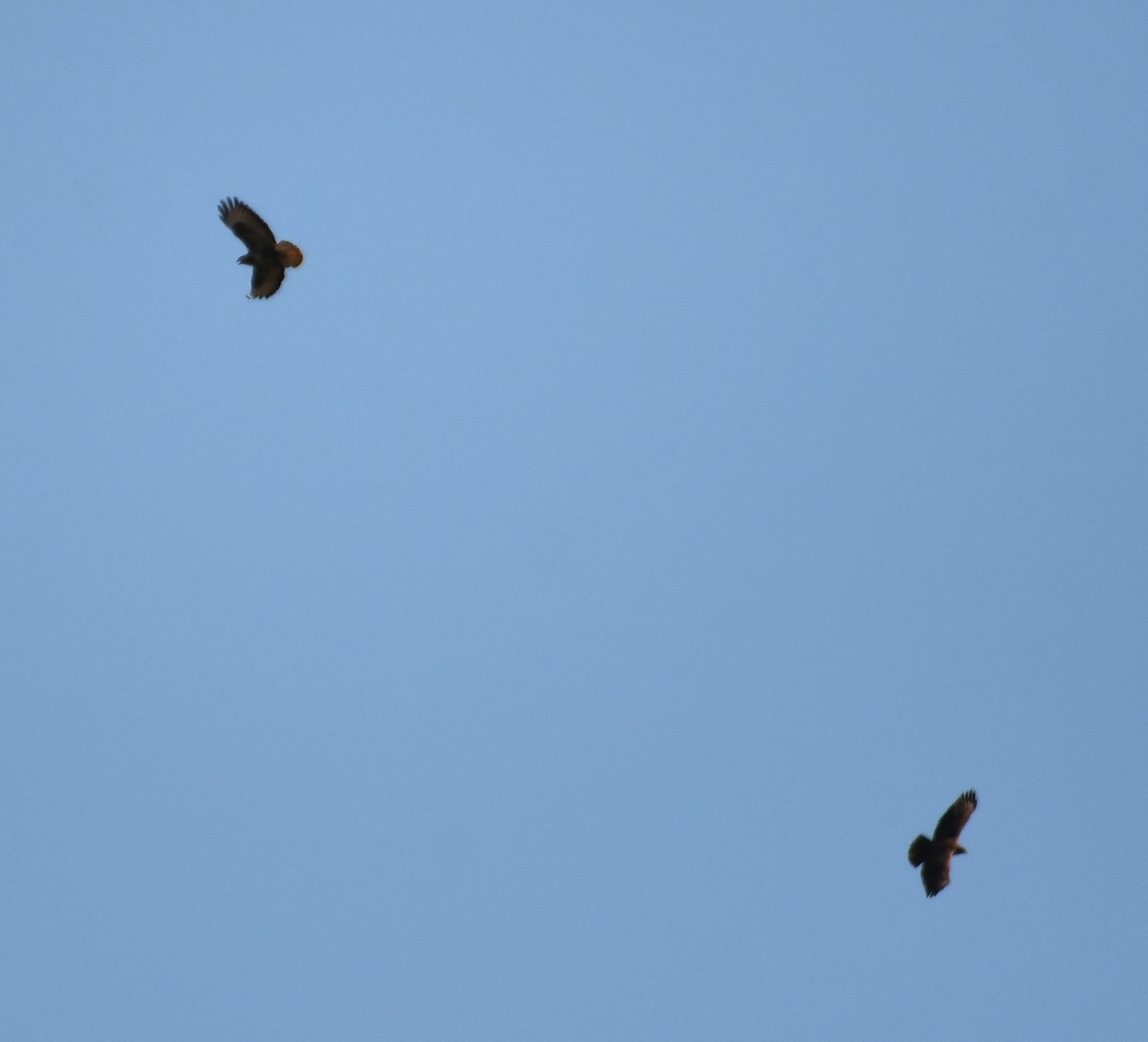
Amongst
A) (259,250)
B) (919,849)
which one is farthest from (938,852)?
(259,250)

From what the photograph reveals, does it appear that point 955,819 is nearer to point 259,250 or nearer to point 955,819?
point 955,819

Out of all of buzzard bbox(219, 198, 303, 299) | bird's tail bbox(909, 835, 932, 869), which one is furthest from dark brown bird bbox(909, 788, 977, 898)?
buzzard bbox(219, 198, 303, 299)

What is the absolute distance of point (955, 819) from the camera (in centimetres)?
2091

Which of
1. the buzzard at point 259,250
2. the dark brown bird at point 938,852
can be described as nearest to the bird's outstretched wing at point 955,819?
the dark brown bird at point 938,852

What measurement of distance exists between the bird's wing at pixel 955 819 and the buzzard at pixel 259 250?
507 inches

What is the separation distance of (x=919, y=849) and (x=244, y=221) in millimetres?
13745

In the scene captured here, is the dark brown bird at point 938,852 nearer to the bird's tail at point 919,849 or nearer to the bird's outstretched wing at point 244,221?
the bird's tail at point 919,849

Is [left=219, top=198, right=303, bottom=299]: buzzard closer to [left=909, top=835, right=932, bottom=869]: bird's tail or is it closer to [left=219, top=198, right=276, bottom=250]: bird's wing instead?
[left=219, top=198, right=276, bottom=250]: bird's wing

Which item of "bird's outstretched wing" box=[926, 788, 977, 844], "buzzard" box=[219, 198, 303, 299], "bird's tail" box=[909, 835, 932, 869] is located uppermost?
"buzzard" box=[219, 198, 303, 299]

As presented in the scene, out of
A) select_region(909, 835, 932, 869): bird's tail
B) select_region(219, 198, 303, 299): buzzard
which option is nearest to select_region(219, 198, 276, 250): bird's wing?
select_region(219, 198, 303, 299): buzzard

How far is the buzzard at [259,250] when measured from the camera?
20.5m

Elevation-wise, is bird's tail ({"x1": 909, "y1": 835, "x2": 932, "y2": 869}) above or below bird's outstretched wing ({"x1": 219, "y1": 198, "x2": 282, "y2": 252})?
below

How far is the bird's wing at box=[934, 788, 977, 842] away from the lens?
2083 centimetres

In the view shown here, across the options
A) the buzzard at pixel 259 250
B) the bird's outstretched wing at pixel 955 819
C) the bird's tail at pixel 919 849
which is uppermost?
the buzzard at pixel 259 250
